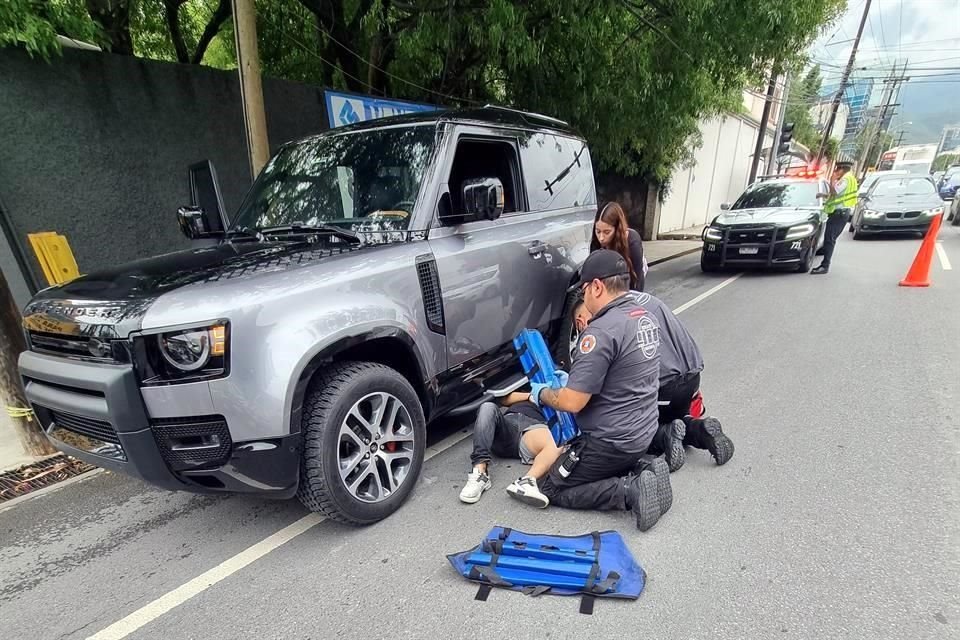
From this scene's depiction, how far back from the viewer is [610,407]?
8.59 ft

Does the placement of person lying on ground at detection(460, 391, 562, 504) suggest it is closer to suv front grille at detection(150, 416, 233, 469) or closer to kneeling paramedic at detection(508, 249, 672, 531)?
kneeling paramedic at detection(508, 249, 672, 531)

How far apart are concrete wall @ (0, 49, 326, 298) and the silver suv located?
211cm

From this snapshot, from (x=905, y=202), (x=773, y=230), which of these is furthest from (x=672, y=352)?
(x=905, y=202)

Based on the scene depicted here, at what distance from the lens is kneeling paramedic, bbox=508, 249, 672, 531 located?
251 cm

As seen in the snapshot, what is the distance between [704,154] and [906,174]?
681 cm

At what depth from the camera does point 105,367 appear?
2055 millimetres

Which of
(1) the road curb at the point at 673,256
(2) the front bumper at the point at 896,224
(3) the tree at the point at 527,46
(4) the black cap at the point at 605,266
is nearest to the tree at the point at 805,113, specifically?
(2) the front bumper at the point at 896,224

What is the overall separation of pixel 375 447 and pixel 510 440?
3.15 ft

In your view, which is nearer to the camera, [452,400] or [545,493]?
[545,493]

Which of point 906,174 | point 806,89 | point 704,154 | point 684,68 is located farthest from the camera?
point 806,89

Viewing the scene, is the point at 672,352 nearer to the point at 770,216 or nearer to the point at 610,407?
the point at 610,407

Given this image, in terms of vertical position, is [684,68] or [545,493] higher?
[684,68]

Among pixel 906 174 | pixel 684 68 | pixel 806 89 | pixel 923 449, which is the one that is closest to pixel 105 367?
pixel 923 449

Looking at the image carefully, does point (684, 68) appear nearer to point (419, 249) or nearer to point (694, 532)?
point (419, 249)
